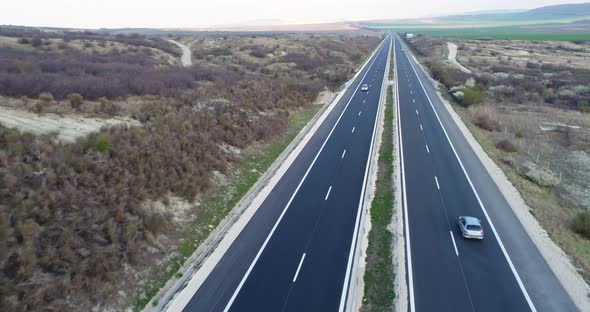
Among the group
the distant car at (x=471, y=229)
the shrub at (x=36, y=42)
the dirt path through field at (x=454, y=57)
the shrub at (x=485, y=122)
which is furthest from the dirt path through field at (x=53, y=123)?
the dirt path through field at (x=454, y=57)

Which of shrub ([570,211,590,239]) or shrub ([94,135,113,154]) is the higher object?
shrub ([94,135,113,154])

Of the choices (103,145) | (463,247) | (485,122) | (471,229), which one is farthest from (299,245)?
A: (485,122)

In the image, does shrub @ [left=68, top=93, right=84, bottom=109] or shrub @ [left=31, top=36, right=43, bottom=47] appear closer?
shrub @ [left=68, top=93, right=84, bottom=109]

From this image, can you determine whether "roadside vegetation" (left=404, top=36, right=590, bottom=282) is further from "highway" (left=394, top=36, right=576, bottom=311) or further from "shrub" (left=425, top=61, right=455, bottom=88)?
"highway" (left=394, top=36, right=576, bottom=311)

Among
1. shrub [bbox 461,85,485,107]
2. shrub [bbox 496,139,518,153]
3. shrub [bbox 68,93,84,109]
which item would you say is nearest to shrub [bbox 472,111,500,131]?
shrub [bbox 461,85,485,107]

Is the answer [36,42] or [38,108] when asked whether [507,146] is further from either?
[36,42]

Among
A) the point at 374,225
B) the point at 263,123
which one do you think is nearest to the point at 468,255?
the point at 374,225

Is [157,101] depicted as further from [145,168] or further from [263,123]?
[145,168]
